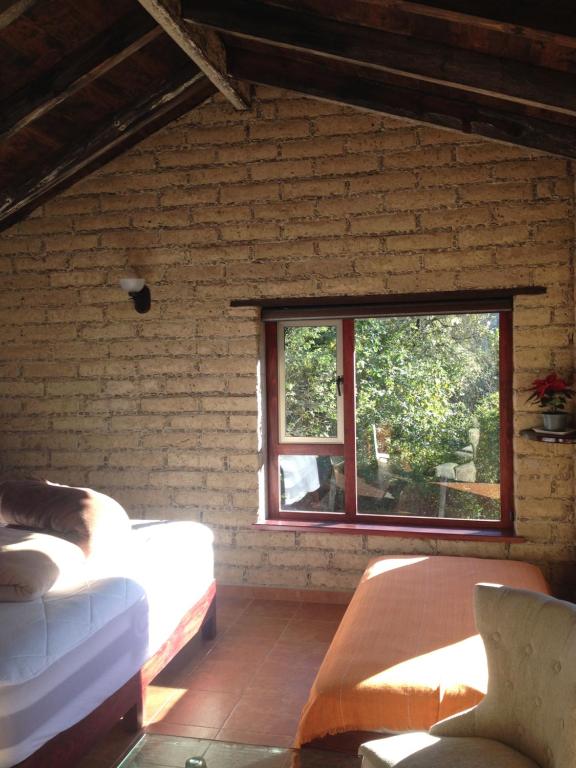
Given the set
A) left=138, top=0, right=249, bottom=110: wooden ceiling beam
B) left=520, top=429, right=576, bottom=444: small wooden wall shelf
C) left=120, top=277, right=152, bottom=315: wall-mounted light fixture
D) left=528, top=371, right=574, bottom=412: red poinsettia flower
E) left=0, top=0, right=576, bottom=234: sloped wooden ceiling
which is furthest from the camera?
left=120, top=277, right=152, bottom=315: wall-mounted light fixture

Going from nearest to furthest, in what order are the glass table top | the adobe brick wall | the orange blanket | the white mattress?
1. the glass table top
2. the white mattress
3. the orange blanket
4. the adobe brick wall

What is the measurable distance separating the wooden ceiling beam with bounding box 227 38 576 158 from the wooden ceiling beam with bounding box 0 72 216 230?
1.39 ft

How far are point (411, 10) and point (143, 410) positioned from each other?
3.31 m

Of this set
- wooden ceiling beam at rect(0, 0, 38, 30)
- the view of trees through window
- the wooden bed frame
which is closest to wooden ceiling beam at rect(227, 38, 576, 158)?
the view of trees through window

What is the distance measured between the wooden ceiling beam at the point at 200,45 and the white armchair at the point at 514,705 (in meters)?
2.94

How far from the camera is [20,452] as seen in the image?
533cm

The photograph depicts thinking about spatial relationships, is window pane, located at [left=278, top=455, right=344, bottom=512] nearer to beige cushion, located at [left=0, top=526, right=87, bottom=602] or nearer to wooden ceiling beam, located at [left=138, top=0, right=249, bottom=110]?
beige cushion, located at [left=0, top=526, right=87, bottom=602]

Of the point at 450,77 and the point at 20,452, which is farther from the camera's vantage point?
the point at 20,452

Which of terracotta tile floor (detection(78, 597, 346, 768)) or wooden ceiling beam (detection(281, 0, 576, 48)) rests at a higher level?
wooden ceiling beam (detection(281, 0, 576, 48))

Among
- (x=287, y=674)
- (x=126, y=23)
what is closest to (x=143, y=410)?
(x=287, y=674)

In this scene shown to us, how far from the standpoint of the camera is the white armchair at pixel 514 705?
6.47 feet

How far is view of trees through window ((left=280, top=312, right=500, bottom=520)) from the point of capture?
15.4ft

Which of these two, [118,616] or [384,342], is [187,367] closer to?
[384,342]

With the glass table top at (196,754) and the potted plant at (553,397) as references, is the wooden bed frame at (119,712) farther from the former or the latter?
the potted plant at (553,397)
